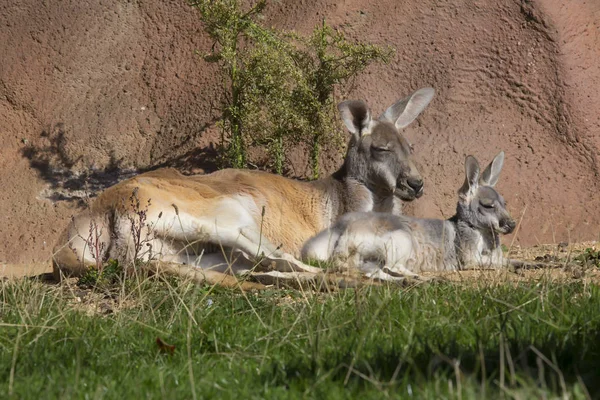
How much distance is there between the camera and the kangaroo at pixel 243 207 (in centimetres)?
702

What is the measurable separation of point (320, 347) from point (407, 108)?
20.2 ft

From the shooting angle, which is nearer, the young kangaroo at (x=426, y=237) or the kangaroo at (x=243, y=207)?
the kangaroo at (x=243, y=207)

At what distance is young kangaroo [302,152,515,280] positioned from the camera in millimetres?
7488

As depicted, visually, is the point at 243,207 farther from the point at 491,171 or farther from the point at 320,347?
the point at 320,347

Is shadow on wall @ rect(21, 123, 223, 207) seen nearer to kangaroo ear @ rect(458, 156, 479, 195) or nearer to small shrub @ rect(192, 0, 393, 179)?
small shrub @ rect(192, 0, 393, 179)

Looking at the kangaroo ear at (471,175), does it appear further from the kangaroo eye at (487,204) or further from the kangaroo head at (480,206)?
the kangaroo eye at (487,204)

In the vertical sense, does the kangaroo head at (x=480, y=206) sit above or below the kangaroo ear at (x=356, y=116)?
below

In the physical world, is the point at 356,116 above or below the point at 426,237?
above

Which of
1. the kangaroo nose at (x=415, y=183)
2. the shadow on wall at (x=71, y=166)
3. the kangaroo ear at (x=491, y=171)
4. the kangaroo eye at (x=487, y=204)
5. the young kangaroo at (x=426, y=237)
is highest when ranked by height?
the kangaroo ear at (x=491, y=171)

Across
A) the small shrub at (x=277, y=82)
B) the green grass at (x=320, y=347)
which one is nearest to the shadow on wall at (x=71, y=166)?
the small shrub at (x=277, y=82)

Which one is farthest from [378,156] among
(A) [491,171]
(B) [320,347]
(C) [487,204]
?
(B) [320,347]

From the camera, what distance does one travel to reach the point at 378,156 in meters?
8.85

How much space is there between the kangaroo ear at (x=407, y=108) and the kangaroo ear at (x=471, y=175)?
4.23ft

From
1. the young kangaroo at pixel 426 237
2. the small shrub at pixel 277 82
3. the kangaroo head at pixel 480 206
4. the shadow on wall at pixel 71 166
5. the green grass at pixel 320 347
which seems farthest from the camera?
the shadow on wall at pixel 71 166
